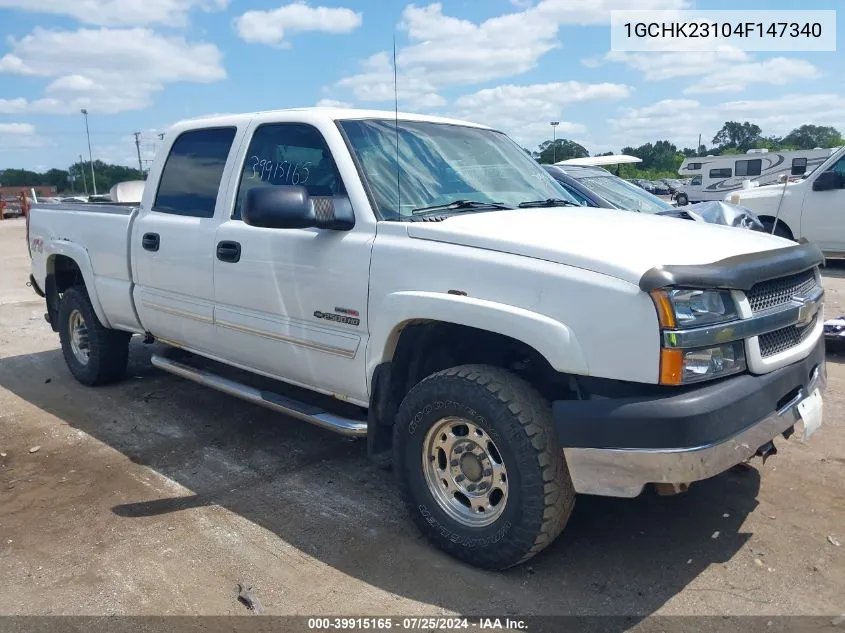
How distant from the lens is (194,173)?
189 inches

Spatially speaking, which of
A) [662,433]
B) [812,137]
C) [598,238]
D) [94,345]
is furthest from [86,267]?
[812,137]

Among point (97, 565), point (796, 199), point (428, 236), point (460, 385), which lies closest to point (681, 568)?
point (460, 385)

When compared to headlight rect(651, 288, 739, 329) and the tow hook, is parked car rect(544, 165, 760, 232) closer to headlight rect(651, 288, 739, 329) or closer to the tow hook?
the tow hook

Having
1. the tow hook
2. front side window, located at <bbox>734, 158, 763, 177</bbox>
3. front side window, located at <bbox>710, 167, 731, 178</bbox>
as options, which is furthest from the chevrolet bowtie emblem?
front side window, located at <bbox>710, 167, 731, 178</bbox>

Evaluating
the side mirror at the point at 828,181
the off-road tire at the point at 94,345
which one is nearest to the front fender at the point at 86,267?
the off-road tire at the point at 94,345

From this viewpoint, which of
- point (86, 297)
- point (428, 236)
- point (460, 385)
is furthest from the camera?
point (86, 297)

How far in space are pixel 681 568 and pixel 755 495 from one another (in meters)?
0.88

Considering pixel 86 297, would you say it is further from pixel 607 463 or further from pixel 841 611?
pixel 841 611

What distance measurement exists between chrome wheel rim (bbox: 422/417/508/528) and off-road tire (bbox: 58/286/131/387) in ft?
11.8

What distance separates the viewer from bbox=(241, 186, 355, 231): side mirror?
3.38m

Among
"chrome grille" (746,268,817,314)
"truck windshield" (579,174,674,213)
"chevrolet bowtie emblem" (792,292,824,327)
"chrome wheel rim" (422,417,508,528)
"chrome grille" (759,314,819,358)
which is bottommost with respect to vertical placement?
"chrome wheel rim" (422,417,508,528)

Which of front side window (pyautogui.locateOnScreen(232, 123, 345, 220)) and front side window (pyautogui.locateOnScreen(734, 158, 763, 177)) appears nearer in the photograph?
front side window (pyautogui.locateOnScreen(232, 123, 345, 220))

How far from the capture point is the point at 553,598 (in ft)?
9.98

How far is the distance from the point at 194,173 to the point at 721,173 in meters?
37.6
